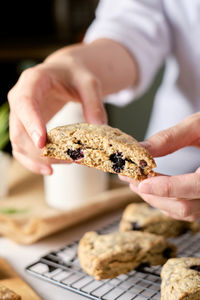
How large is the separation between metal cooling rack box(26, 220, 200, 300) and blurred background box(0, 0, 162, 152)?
2500 mm

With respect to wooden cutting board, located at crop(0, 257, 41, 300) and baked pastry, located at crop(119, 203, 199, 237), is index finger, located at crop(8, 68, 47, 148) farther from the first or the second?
baked pastry, located at crop(119, 203, 199, 237)

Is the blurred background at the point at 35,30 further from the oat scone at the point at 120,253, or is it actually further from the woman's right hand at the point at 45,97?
the oat scone at the point at 120,253

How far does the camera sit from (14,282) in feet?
3.45

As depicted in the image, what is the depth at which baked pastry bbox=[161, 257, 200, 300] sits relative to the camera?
879 millimetres

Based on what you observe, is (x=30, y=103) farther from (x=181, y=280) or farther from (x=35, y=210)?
(x=35, y=210)

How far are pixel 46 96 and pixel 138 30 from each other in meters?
0.65

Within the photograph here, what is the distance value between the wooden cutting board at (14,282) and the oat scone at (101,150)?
0.34m

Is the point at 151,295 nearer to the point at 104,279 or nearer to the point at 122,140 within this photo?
the point at 104,279

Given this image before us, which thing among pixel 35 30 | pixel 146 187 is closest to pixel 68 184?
pixel 146 187

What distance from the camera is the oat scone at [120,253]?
1.07 m

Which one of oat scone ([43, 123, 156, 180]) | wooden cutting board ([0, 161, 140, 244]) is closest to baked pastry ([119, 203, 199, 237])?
wooden cutting board ([0, 161, 140, 244])

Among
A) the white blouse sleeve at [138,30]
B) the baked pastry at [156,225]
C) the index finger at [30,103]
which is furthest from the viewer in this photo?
the white blouse sleeve at [138,30]

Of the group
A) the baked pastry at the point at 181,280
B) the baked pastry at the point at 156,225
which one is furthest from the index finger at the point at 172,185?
the baked pastry at the point at 156,225

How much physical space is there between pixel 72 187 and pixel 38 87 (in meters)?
0.68
